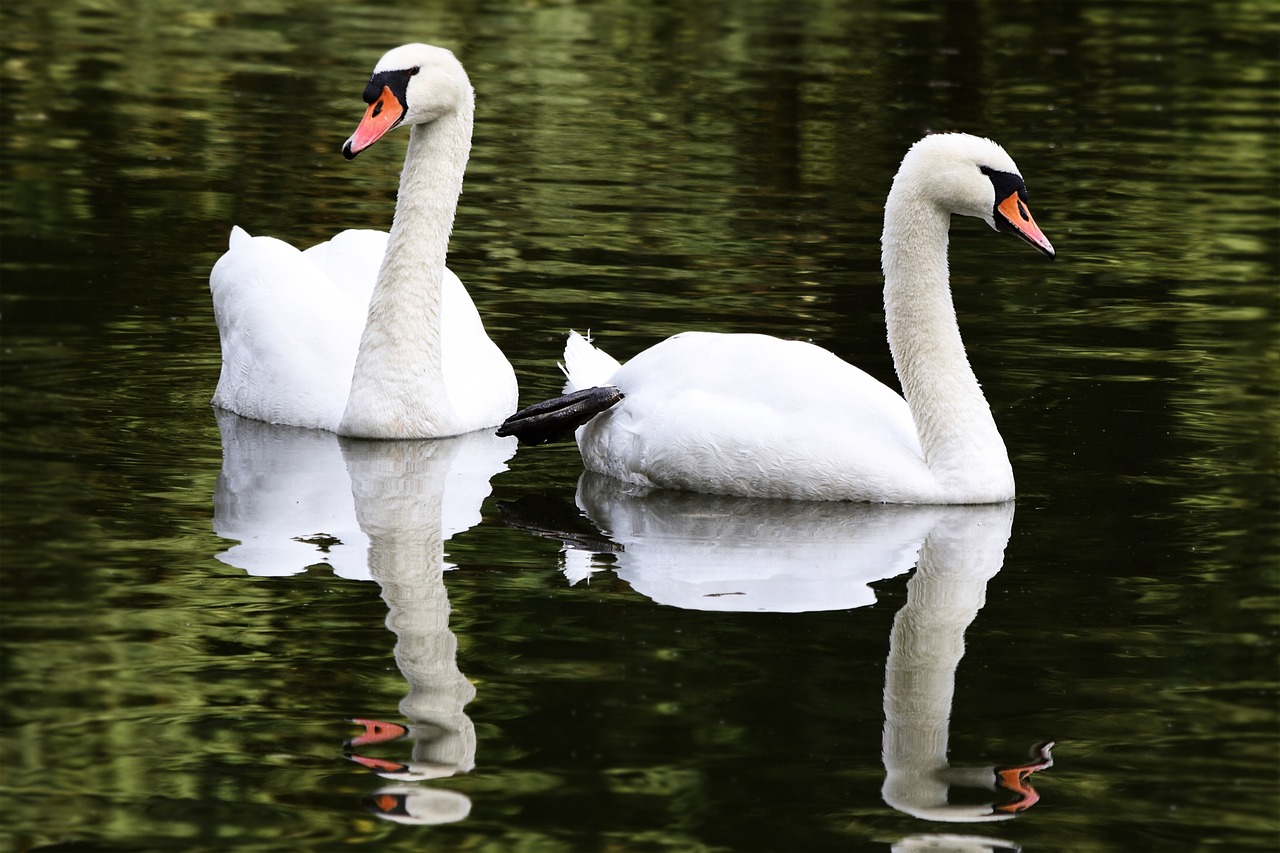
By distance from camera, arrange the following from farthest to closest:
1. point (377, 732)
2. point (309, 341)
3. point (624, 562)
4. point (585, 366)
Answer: point (309, 341), point (585, 366), point (624, 562), point (377, 732)

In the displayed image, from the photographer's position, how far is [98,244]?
1511 cm

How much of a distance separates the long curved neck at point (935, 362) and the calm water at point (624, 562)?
0.20 m

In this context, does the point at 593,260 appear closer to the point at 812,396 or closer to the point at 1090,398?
the point at 1090,398

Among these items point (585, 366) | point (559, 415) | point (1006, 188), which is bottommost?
point (559, 415)

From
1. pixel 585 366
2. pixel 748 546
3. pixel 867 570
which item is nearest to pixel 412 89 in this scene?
pixel 585 366

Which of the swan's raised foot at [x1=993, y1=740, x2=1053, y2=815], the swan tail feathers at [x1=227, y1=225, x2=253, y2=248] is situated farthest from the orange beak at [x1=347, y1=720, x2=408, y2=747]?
the swan tail feathers at [x1=227, y1=225, x2=253, y2=248]

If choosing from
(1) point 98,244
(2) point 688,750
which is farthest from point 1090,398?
(1) point 98,244

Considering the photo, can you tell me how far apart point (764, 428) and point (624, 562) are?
1277mm

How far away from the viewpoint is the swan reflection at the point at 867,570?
6.51 metres

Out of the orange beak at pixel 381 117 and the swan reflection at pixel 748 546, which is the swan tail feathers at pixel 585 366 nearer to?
the swan reflection at pixel 748 546

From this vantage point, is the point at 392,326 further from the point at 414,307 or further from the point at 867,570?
the point at 867,570

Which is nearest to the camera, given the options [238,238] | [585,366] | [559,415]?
[559,415]

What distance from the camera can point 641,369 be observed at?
10305mm

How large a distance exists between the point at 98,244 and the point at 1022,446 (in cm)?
705
